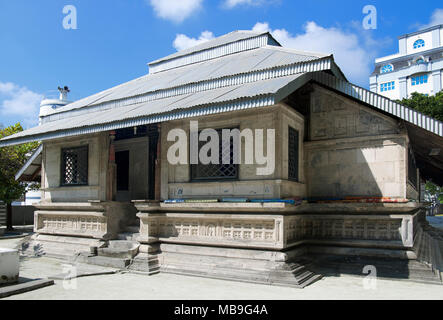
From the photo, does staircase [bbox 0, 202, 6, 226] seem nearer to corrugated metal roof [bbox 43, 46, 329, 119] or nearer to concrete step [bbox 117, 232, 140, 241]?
corrugated metal roof [bbox 43, 46, 329, 119]

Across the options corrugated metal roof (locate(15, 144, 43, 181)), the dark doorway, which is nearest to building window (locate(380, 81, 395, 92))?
the dark doorway

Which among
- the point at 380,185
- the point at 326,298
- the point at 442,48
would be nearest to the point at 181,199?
the point at 326,298

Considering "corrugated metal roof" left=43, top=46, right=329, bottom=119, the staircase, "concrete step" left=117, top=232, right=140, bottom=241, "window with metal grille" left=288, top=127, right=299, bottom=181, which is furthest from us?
the staircase

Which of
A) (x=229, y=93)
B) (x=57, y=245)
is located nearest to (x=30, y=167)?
(x=57, y=245)

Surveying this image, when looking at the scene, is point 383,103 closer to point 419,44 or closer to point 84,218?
point 84,218

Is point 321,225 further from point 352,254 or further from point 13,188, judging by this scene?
point 13,188

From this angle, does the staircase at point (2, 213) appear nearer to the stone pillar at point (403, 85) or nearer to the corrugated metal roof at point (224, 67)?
the corrugated metal roof at point (224, 67)

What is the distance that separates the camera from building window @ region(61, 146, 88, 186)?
Answer: 12.8 metres

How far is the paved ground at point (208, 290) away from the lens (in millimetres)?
7195

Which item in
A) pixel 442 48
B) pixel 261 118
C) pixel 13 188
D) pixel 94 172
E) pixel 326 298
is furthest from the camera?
pixel 442 48

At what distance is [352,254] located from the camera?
378 inches

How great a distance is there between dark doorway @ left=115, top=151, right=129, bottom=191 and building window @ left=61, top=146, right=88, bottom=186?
68.9 inches

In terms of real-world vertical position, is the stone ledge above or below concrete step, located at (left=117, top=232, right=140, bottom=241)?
below

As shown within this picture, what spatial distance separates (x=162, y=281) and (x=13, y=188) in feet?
54.3
